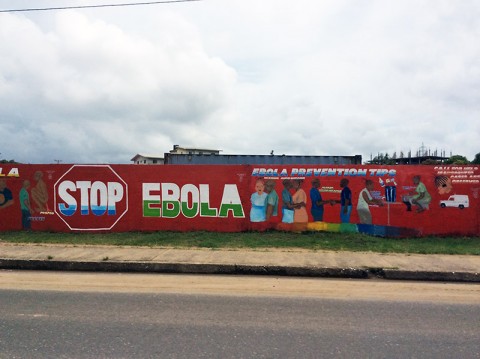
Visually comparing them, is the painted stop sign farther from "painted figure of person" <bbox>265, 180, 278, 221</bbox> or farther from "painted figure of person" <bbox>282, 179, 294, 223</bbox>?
"painted figure of person" <bbox>282, 179, 294, 223</bbox>

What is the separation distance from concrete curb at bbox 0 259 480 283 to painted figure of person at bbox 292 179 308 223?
3716 millimetres

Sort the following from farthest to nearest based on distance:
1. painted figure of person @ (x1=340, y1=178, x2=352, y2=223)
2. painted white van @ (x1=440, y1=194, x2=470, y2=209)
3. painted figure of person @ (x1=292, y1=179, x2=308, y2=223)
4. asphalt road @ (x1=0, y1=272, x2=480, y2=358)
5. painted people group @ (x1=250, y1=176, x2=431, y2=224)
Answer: painted figure of person @ (x1=292, y1=179, x2=308, y2=223) < painted figure of person @ (x1=340, y1=178, x2=352, y2=223) < painted people group @ (x1=250, y1=176, x2=431, y2=224) < painted white van @ (x1=440, y1=194, x2=470, y2=209) < asphalt road @ (x1=0, y1=272, x2=480, y2=358)

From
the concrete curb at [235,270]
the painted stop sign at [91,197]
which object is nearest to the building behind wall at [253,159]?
the painted stop sign at [91,197]

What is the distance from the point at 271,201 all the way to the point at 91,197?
538 centimetres

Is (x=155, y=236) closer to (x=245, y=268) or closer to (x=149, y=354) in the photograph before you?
(x=245, y=268)

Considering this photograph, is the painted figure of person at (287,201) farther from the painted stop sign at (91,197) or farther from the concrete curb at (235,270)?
the painted stop sign at (91,197)

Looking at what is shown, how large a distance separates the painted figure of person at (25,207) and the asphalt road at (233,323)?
5714mm

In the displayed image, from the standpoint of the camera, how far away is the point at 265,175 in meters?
11.5

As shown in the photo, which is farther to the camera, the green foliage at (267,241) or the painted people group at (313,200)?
the painted people group at (313,200)

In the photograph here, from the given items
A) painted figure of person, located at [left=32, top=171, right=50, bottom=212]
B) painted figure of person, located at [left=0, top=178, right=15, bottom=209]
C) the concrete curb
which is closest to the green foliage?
painted figure of person, located at [left=32, top=171, right=50, bottom=212]

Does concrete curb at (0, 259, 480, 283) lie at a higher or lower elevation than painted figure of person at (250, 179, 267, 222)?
lower

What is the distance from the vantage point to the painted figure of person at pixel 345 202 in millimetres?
11219

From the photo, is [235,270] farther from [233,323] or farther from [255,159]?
[255,159]

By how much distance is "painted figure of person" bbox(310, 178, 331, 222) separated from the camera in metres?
11.3
